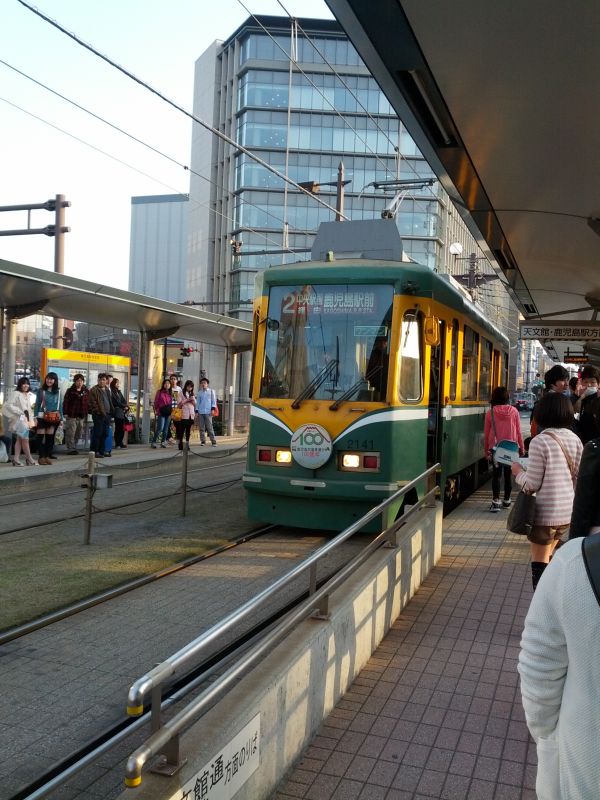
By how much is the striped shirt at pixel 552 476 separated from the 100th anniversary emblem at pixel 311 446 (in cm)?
366

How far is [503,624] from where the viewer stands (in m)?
6.32

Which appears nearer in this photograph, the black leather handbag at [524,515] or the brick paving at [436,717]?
the brick paving at [436,717]

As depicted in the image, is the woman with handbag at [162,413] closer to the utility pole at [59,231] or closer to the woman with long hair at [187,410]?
the woman with long hair at [187,410]

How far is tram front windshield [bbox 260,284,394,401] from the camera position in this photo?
9273 mm

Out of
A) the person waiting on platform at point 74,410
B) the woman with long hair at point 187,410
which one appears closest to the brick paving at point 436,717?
the person waiting on platform at point 74,410

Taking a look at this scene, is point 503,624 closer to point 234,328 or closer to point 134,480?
point 134,480

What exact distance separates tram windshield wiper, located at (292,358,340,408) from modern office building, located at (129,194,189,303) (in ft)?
343

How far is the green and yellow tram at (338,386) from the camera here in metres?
9.15

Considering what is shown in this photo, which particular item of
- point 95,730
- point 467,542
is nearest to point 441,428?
point 467,542

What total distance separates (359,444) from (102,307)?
9802 millimetres

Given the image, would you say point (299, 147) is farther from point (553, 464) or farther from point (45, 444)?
point (553, 464)

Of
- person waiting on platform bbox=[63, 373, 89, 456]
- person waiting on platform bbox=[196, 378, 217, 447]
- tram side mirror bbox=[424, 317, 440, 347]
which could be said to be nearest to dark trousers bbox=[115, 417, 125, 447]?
person waiting on platform bbox=[63, 373, 89, 456]

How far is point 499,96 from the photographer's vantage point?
6.45 metres

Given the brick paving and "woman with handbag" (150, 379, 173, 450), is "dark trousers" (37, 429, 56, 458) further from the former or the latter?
the brick paving
